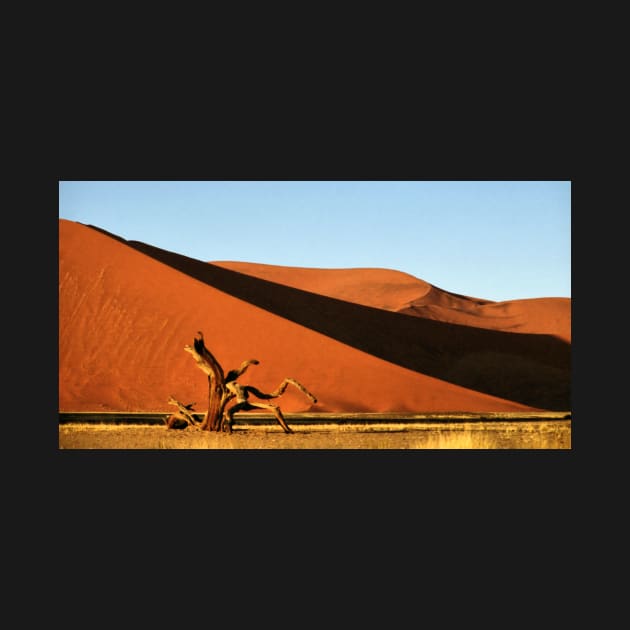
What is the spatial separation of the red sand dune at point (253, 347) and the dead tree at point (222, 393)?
2.81 metres

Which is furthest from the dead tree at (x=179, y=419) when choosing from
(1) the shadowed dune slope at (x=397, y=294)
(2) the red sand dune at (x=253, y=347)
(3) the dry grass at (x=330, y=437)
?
(1) the shadowed dune slope at (x=397, y=294)

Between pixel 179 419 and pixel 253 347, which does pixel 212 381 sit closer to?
pixel 179 419

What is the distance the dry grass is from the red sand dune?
7.47ft

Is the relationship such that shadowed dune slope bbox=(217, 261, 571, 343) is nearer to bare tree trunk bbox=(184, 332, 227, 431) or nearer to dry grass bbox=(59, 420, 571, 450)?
dry grass bbox=(59, 420, 571, 450)

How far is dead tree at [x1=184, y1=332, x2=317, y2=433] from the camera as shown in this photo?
2067 centimetres

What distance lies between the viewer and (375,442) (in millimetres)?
19562

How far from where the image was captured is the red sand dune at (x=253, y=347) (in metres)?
24.0

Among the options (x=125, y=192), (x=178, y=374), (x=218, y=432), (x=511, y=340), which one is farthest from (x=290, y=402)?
(x=511, y=340)

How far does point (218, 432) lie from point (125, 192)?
5.15 meters

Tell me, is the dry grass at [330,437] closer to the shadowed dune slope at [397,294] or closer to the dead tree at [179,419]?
the dead tree at [179,419]

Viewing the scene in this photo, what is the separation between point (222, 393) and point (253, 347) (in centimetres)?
542

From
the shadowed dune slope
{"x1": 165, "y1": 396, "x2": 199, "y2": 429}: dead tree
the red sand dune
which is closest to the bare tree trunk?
{"x1": 165, "y1": 396, "x2": 199, "y2": 429}: dead tree

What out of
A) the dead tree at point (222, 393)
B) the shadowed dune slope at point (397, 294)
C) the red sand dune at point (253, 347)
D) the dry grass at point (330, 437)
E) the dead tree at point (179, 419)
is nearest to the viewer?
the dry grass at point (330, 437)

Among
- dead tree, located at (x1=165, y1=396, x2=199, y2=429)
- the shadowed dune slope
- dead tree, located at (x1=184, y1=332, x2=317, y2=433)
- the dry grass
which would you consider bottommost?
the dry grass
